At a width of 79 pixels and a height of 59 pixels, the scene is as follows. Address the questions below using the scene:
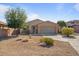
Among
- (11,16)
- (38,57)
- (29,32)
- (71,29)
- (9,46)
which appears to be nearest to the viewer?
(38,57)

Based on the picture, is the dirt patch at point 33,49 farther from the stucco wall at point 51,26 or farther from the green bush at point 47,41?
the stucco wall at point 51,26

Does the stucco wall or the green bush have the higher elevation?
the stucco wall

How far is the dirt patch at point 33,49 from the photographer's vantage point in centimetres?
740

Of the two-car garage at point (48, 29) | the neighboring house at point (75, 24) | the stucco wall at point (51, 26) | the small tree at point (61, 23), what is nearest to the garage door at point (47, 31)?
the two-car garage at point (48, 29)

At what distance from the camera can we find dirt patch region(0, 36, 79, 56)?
740 centimetres

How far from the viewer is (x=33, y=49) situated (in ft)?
26.0

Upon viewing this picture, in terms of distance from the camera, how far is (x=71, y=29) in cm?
938

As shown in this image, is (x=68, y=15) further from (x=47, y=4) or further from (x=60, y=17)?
(x=47, y=4)

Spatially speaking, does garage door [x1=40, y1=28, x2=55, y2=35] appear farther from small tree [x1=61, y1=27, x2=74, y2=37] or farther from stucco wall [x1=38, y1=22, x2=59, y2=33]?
small tree [x1=61, y1=27, x2=74, y2=37]

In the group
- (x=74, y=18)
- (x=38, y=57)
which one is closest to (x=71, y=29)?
(x=74, y=18)

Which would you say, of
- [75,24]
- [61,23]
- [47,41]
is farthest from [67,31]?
[47,41]

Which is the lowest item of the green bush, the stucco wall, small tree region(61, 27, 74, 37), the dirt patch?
the dirt patch

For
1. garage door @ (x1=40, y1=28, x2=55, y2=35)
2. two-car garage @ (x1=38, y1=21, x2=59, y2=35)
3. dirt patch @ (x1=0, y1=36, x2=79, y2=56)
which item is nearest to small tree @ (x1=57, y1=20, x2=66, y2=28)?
two-car garage @ (x1=38, y1=21, x2=59, y2=35)

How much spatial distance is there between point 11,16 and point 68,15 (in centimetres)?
390
